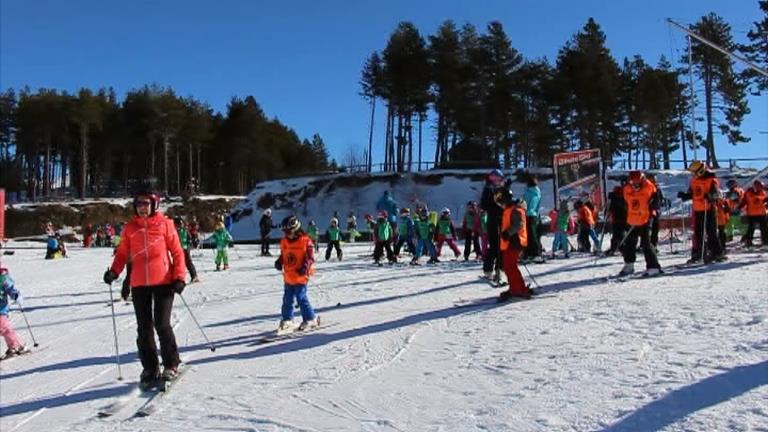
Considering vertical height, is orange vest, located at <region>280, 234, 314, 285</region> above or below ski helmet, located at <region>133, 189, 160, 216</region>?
below

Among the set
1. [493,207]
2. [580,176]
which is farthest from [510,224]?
[580,176]

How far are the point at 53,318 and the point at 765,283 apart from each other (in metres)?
11.0

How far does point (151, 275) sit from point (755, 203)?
13975 millimetres

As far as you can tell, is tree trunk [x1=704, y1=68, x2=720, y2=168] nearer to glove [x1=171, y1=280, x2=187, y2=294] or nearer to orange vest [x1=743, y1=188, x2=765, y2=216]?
orange vest [x1=743, y1=188, x2=765, y2=216]

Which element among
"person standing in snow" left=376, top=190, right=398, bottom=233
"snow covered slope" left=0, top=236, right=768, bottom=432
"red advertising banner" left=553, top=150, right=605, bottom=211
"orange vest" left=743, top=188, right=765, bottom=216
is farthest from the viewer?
"red advertising banner" left=553, top=150, right=605, bottom=211

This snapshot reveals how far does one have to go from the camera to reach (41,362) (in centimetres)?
796

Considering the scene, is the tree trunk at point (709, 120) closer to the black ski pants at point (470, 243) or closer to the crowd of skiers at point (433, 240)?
the crowd of skiers at point (433, 240)

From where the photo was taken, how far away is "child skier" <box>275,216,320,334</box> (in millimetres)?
8328

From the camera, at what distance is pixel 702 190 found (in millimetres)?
11680

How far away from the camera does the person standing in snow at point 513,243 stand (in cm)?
884

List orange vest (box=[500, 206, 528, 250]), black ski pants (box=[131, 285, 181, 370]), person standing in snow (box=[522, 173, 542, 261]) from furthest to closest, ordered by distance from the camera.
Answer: person standing in snow (box=[522, 173, 542, 261]) < orange vest (box=[500, 206, 528, 250]) < black ski pants (box=[131, 285, 181, 370])

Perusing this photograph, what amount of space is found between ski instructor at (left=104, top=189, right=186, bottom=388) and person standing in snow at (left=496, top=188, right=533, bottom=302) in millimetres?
4332

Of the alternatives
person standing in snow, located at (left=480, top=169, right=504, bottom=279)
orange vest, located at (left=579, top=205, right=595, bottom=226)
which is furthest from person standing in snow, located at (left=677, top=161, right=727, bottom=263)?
orange vest, located at (left=579, top=205, right=595, bottom=226)

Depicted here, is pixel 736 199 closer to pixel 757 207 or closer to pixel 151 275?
pixel 757 207
